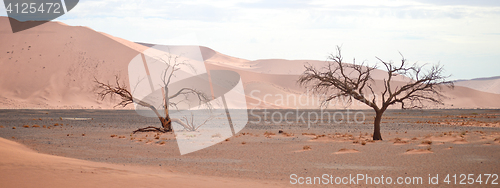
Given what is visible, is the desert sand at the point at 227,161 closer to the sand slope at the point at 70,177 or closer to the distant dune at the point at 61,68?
the sand slope at the point at 70,177

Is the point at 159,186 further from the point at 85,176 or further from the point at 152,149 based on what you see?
the point at 152,149

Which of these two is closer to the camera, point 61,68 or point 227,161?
point 227,161

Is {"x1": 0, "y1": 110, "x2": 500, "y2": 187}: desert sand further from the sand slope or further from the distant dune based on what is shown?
the distant dune

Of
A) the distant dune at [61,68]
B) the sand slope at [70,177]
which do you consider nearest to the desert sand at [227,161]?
the sand slope at [70,177]

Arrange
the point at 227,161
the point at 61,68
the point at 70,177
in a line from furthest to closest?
1. the point at 61,68
2. the point at 227,161
3. the point at 70,177

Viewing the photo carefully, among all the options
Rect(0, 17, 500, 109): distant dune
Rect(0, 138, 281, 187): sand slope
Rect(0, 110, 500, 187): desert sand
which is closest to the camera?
Rect(0, 138, 281, 187): sand slope

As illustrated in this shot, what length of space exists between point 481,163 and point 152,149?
41.9ft

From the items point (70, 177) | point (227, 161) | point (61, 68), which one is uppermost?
point (61, 68)

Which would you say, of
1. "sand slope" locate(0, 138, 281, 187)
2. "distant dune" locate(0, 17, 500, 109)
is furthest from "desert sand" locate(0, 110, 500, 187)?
"distant dune" locate(0, 17, 500, 109)

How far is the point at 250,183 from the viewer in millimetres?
9703

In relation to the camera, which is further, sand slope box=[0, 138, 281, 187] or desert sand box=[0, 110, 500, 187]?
desert sand box=[0, 110, 500, 187]

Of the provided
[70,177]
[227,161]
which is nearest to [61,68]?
[227,161]

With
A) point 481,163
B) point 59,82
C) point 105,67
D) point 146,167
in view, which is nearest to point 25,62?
point 59,82

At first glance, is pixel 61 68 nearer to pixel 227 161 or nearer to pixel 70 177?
pixel 227 161
